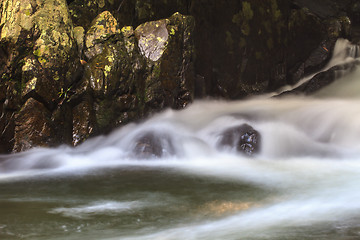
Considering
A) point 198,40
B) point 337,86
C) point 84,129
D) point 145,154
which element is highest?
point 198,40

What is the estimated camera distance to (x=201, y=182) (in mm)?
4727

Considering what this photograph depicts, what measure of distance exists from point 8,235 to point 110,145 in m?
3.26

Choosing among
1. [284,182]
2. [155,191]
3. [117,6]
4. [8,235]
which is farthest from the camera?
[117,6]

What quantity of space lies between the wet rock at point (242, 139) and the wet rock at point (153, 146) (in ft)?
2.48

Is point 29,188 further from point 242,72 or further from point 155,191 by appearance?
point 242,72

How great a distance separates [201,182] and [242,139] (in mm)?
1779

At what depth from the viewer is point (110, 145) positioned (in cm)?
633

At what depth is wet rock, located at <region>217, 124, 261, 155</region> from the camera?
6250mm

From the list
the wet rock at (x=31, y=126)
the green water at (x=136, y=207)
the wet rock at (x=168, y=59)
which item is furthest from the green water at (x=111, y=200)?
the wet rock at (x=168, y=59)

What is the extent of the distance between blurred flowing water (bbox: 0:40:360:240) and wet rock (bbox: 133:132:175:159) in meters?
0.08

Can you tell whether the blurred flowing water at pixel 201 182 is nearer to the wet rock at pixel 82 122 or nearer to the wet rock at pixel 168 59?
the wet rock at pixel 82 122

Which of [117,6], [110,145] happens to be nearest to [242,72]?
[117,6]

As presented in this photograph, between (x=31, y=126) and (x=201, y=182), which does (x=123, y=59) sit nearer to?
(x=31, y=126)

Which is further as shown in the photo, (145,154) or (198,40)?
(198,40)
